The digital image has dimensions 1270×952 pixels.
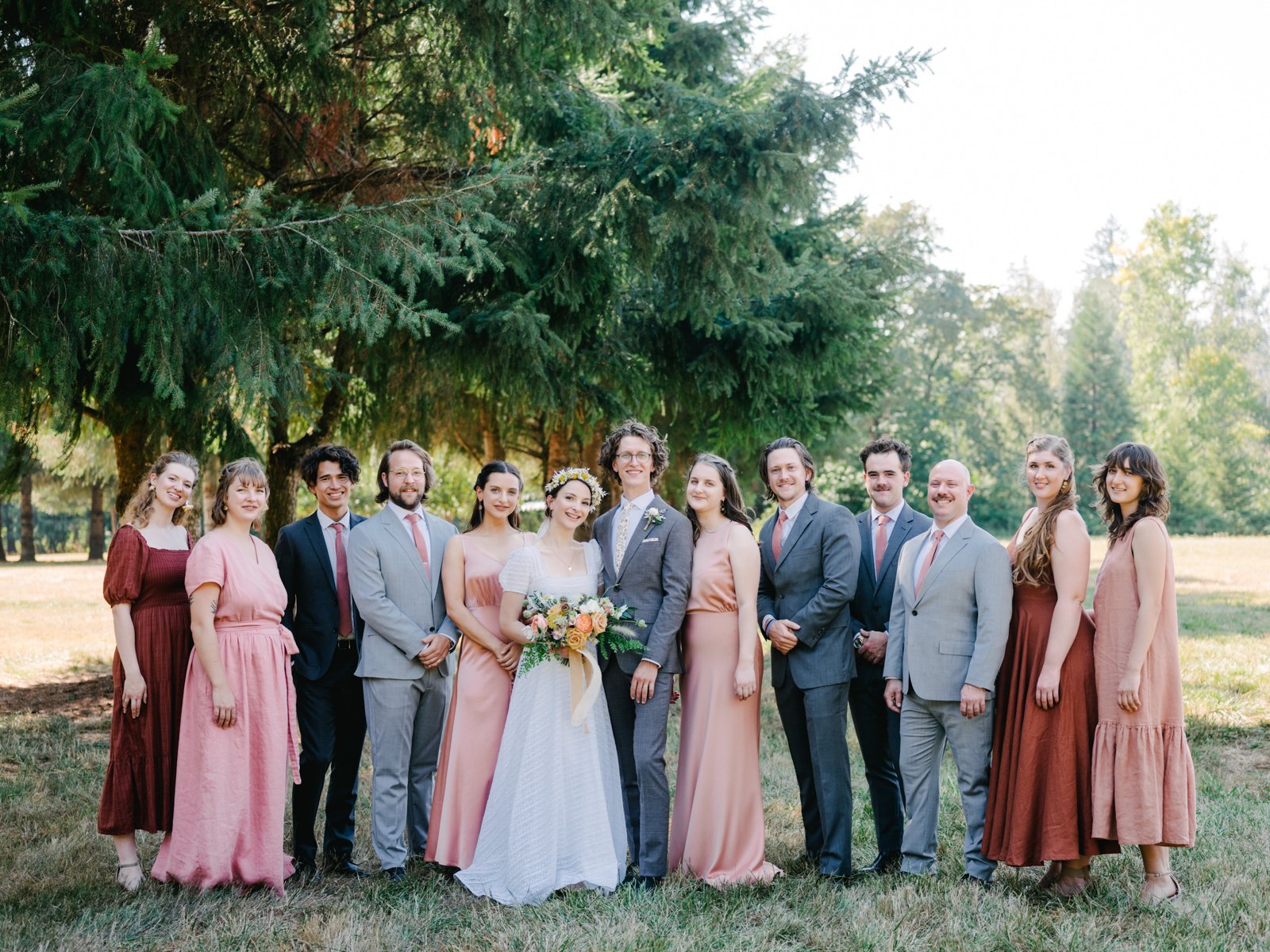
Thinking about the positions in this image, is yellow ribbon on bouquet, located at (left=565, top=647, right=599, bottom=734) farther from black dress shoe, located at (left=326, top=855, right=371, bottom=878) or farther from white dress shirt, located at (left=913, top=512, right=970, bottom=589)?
white dress shirt, located at (left=913, top=512, right=970, bottom=589)

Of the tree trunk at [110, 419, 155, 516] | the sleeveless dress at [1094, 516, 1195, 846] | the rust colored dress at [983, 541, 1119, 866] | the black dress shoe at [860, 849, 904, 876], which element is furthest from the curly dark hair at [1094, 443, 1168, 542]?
the tree trunk at [110, 419, 155, 516]

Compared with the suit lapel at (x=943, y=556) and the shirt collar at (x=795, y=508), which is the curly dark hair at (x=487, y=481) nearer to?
the shirt collar at (x=795, y=508)

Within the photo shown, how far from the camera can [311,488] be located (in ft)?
18.1

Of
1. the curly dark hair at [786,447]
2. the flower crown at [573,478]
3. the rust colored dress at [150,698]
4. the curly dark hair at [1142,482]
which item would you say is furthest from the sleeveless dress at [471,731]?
the curly dark hair at [1142,482]

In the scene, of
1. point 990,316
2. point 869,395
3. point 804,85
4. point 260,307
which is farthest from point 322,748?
point 990,316

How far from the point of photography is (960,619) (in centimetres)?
470

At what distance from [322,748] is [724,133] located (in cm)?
480

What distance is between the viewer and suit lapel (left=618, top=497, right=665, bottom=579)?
4984 mm

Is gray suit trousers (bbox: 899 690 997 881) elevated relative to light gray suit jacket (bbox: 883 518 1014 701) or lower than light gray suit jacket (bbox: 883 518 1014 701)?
lower

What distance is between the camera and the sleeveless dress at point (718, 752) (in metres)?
4.89

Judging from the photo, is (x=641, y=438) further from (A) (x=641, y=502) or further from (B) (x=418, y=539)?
(B) (x=418, y=539)

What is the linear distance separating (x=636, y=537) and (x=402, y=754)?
161 cm

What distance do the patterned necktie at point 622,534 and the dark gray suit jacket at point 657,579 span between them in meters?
0.03

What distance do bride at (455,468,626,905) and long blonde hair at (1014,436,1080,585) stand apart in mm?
1978
